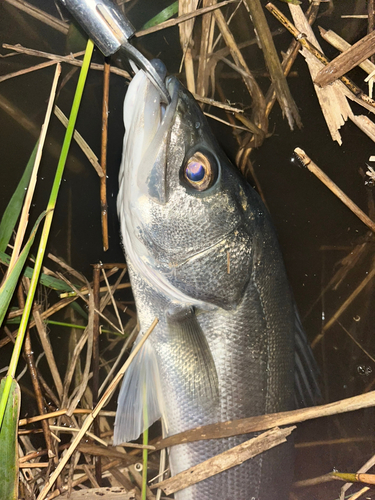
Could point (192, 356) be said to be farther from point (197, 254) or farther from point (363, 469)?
point (363, 469)

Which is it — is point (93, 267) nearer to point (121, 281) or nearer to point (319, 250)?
point (121, 281)

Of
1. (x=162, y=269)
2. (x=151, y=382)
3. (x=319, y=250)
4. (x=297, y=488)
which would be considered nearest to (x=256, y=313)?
(x=162, y=269)

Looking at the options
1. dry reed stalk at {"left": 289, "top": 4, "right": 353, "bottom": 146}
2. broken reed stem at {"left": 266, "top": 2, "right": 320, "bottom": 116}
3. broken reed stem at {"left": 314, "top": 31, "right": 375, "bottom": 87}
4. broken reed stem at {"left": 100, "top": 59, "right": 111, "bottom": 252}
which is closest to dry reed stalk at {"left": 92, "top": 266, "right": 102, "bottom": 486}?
broken reed stem at {"left": 100, "top": 59, "right": 111, "bottom": 252}

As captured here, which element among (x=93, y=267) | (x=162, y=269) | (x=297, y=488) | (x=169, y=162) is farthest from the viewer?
(x=297, y=488)

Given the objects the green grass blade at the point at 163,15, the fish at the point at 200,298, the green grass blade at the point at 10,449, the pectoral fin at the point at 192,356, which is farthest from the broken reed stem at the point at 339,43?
the green grass blade at the point at 10,449

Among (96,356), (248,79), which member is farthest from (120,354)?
(248,79)

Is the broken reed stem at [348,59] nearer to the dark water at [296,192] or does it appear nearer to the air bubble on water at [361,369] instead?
the dark water at [296,192]

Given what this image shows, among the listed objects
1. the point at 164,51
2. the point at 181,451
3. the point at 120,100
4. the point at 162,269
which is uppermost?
the point at 164,51
